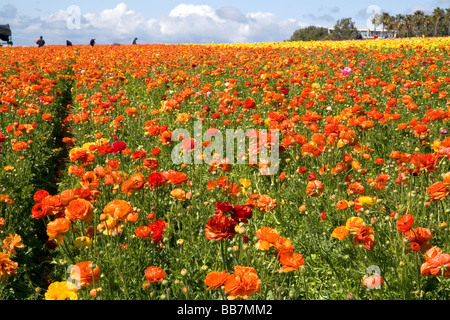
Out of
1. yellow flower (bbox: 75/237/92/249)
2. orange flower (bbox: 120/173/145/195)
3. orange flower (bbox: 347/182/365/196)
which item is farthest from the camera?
orange flower (bbox: 347/182/365/196)

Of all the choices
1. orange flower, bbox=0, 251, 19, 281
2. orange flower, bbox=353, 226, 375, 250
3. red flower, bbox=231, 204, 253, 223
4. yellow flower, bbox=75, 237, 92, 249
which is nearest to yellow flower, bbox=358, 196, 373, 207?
orange flower, bbox=353, 226, 375, 250

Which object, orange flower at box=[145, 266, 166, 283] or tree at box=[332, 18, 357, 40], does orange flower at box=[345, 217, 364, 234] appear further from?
tree at box=[332, 18, 357, 40]

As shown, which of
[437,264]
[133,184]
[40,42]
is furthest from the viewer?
[40,42]

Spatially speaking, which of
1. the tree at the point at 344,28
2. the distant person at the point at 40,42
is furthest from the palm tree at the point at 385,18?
the distant person at the point at 40,42

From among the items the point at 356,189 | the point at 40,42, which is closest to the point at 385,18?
the point at 40,42

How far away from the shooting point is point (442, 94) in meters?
6.09

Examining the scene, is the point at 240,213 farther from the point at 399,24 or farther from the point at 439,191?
the point at 399,24

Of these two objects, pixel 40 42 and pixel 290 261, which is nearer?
pixel 290 261

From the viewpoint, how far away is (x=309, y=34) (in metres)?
64.5

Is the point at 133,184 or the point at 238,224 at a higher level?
the point at 133,184

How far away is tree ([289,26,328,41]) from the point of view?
63250 mm

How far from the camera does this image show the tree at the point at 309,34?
208 feet
